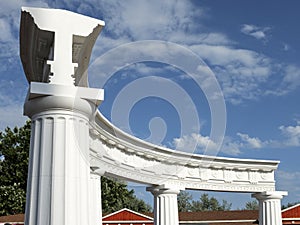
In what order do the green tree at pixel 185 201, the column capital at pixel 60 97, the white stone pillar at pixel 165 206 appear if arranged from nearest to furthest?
the column capital at pixel 60 97
the white stone pillar at pixel 165 206
the green tree at pixel 185 201

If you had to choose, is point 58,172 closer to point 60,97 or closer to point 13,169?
point 60,97

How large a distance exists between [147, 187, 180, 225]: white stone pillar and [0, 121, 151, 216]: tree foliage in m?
34.3

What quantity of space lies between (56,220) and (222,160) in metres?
22.0

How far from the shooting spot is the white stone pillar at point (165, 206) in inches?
951

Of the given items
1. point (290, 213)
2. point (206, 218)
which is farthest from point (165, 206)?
point (206, 218)

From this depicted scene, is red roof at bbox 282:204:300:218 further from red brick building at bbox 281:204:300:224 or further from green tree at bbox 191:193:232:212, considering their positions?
green tree at bbox 191:193:232:212

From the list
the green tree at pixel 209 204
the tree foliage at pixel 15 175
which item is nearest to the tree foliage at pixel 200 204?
the green tree at pixel 209 204

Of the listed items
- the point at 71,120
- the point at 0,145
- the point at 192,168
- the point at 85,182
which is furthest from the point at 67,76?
the point at 0,145

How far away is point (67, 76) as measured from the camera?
852 centimetres

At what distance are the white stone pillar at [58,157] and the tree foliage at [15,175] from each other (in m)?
48.8

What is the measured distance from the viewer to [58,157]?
816 centimetres

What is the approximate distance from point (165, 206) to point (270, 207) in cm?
868

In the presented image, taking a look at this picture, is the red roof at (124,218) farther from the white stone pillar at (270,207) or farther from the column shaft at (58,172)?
the column shaft at (58,172)

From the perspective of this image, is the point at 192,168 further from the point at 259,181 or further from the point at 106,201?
the point at 106,201
